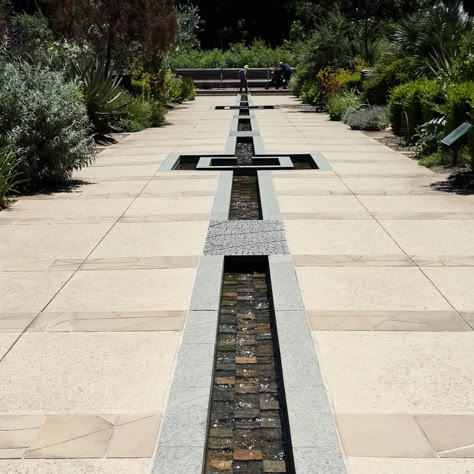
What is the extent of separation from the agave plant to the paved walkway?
6.85 meters

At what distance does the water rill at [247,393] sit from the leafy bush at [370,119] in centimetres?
1443

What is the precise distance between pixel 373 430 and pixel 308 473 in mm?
550

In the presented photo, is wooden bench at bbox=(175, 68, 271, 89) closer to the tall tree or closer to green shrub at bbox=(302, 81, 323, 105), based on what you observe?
green shrub at bbox=(302, 81, 323, 105)

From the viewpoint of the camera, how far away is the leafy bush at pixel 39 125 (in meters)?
10.6

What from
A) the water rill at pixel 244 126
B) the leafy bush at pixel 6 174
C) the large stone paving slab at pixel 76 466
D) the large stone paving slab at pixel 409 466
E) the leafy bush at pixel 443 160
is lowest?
the water rill at pixel 244 126

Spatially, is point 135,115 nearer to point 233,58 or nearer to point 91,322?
point 91,322

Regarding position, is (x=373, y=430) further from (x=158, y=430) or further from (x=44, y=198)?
(x=44, y=198)

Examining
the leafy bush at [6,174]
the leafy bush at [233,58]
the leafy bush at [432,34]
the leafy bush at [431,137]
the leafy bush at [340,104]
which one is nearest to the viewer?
the leafy bush at [6,174]

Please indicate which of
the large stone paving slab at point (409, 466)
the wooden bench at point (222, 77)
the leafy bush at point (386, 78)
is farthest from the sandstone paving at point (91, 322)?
the wooden bench at point (222, 77)

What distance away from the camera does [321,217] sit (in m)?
8.87

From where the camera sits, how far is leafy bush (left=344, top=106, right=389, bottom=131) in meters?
20.1

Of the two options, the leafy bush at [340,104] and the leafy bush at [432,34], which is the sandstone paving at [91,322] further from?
the leafy bush at [340,104]

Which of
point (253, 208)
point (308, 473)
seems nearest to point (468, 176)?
point (253, 208)

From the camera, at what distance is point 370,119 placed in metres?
20.3
